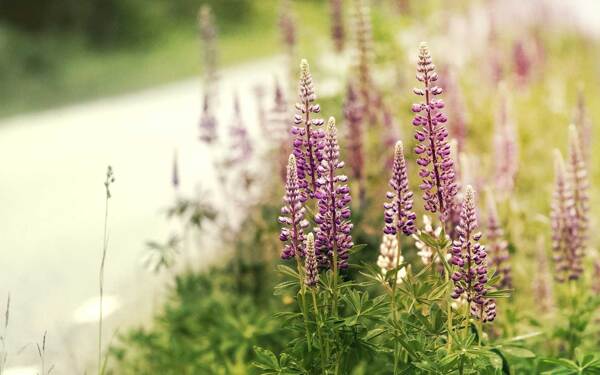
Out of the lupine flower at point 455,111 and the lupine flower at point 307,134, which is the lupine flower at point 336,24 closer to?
the lupine flower at point 455,111

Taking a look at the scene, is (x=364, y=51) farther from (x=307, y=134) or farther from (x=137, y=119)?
(x=137, y=119)

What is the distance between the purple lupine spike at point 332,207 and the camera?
2672mm

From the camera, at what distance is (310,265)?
268 centimetres

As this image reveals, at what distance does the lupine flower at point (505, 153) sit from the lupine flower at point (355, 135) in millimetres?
836

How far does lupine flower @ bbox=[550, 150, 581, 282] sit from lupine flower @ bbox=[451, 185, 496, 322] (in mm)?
1152

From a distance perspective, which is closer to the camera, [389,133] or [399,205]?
[399,205]

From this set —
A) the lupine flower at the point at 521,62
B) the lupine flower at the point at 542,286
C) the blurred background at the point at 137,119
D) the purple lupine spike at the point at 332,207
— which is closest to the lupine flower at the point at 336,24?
the blurred background at the point at 137,119

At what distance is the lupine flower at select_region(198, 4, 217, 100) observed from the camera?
511cm

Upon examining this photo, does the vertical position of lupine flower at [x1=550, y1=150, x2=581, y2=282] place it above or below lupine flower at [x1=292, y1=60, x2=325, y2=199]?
below

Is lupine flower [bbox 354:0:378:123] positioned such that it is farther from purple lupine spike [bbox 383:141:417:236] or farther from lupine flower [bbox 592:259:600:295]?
purple lupine spike [bbox 383:141:417:236]

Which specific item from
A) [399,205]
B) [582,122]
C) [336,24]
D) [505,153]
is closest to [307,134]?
[399,205]

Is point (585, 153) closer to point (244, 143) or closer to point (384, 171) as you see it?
point (384, 171)

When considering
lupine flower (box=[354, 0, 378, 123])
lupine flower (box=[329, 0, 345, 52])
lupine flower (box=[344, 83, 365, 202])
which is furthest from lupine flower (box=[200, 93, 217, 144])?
lupine flower (box=[329, 0, 345, 52])

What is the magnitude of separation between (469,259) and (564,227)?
1.37 m
